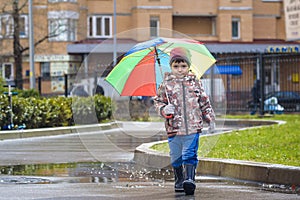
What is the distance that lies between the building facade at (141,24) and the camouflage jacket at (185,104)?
46.5 m

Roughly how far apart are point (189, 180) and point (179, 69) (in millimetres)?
1289

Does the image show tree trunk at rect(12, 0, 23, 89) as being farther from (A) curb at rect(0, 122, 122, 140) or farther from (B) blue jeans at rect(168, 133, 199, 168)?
(B) blue jeans at rect(168, 133, 199, 168)

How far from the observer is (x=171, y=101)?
9484mm

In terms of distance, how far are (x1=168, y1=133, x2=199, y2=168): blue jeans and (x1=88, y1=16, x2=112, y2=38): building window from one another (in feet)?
166

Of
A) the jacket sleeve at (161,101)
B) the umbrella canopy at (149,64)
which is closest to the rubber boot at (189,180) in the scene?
the jacket sleeve at (161,101)

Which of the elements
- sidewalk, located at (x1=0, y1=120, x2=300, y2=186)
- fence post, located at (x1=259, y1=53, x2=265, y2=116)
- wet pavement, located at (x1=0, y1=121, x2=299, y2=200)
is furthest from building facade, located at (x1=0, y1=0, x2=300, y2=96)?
sidewalk, located at (x1=0, y1=120, x2=300, y2=186)

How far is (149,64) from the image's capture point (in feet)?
38.4

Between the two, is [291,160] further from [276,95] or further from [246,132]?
[276,95]

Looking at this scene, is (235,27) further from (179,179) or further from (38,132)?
(179,179)

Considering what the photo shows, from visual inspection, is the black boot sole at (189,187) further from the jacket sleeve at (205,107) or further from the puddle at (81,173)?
the puddle at (81,173)

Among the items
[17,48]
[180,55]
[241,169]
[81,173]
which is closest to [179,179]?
[180,55]

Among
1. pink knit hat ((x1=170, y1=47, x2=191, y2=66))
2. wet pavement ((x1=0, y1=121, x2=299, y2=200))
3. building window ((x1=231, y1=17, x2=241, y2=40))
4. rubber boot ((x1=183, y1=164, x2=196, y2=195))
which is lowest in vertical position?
wet pavement ((x1=0, y1=121, x2=299, y2=200))

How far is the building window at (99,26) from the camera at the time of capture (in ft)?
197

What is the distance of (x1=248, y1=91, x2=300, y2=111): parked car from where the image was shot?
31.0m
